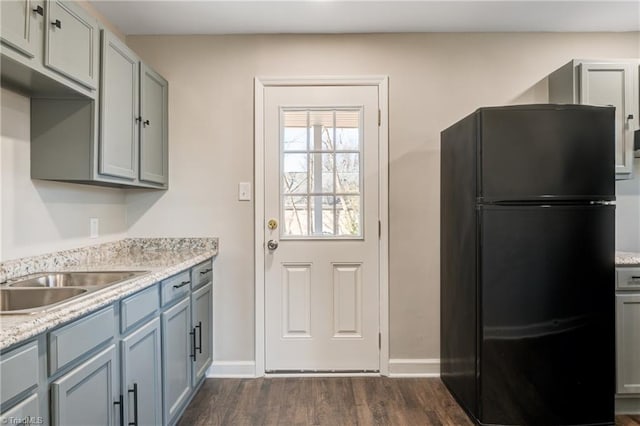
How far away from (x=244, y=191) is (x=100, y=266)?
1029 millimetres

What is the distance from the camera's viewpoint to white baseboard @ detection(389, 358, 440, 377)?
8.88ft

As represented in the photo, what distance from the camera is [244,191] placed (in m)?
2.73

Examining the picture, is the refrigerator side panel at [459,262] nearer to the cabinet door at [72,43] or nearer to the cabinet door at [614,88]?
the cabinet door at [614,88]

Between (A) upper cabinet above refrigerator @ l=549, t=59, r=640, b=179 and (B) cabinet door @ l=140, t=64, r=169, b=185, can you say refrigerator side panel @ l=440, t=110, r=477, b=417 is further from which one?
(B) cabinet door @ l=140, t=64, r=169, b=185

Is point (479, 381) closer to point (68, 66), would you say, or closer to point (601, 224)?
point (601, 224)

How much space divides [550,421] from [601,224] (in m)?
1.06

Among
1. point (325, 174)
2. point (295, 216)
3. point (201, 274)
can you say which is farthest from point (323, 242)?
point (201, 274)

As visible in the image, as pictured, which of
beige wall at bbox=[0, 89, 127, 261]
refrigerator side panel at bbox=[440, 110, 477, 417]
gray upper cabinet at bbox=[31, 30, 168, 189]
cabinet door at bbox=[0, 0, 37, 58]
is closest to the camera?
cabinet door at bbox=[0, 0, 37, 58]

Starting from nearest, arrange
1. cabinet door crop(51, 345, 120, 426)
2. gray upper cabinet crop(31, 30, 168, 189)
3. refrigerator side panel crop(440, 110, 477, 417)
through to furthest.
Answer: cabinet door crop(51, 345, 120, 426), gray upper cabinet crop(31, 30, 168, 189), refrigerator side panel crop(440, 110, 477, 417)

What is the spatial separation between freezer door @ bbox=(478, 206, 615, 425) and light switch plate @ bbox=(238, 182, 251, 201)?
5.08 feet

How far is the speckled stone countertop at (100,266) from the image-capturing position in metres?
Result: 1.04

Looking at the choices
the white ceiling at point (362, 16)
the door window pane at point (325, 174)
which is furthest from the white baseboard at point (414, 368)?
the white ceiling at point (362, 16)

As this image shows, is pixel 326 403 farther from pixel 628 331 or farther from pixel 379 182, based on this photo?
pixel 628 331

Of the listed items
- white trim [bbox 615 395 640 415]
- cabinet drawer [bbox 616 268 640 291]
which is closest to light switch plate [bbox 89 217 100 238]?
cabinet drawer [bbox 616 268 640 291]
